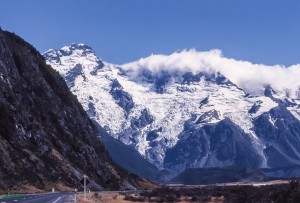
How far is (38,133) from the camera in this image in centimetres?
14725

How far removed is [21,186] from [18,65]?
204 ft

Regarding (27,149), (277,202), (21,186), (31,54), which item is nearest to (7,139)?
(27,149)

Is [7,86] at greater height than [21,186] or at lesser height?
greater

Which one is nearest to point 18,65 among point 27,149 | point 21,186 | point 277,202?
point 27,149

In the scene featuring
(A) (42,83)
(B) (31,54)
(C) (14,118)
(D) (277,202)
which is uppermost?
(B) (31,54)

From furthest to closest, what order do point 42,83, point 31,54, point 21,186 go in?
point 31,54 < point 42,83 < point 21,186

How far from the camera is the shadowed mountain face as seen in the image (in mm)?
126625

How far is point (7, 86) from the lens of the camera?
145500mm

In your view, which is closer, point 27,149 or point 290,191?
point 290,191

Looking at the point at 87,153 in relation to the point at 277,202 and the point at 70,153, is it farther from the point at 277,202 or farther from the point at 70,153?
the point at 277,202

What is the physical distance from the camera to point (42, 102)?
170000 mm

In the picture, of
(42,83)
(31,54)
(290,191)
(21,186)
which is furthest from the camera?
(31,54)

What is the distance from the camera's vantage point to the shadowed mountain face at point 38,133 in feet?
415

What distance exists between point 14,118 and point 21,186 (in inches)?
1036
